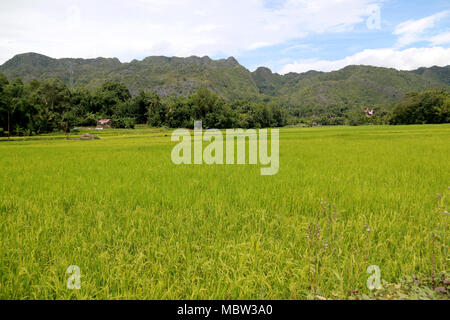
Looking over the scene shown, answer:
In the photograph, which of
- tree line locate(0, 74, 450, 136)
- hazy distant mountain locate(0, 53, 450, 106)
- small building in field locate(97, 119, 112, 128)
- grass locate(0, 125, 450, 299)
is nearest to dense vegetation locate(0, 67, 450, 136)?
tree line locate(0, 74, 450, 136)

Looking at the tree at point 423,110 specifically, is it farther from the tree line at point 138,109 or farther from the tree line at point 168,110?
the tree line at point 138,109

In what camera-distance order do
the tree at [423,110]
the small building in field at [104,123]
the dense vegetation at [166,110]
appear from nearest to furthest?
1. the dense vegetation at [166,110]
2. the tree at [423,110]
3. the small building in field at [104,123]

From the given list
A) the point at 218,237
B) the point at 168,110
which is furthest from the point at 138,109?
the point at 218,237

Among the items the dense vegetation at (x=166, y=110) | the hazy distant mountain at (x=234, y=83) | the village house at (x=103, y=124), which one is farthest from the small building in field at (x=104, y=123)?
the hazy distant mountain at (x=234, y=83)

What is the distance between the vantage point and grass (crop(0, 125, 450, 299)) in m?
1.94

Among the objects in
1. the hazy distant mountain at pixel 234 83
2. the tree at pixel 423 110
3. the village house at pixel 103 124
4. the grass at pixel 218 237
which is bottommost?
the grass at pixel 218 237

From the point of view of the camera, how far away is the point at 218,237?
2711 millimetres

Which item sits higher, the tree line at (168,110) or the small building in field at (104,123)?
the tree line at (168,110)

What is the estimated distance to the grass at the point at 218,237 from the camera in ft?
6.35

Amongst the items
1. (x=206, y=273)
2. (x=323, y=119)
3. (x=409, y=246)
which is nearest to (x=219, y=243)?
(x=206, y=273)

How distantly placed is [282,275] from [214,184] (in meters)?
3.34

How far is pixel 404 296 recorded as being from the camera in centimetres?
169

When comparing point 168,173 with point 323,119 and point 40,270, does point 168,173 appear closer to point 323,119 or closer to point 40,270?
point 40,270
